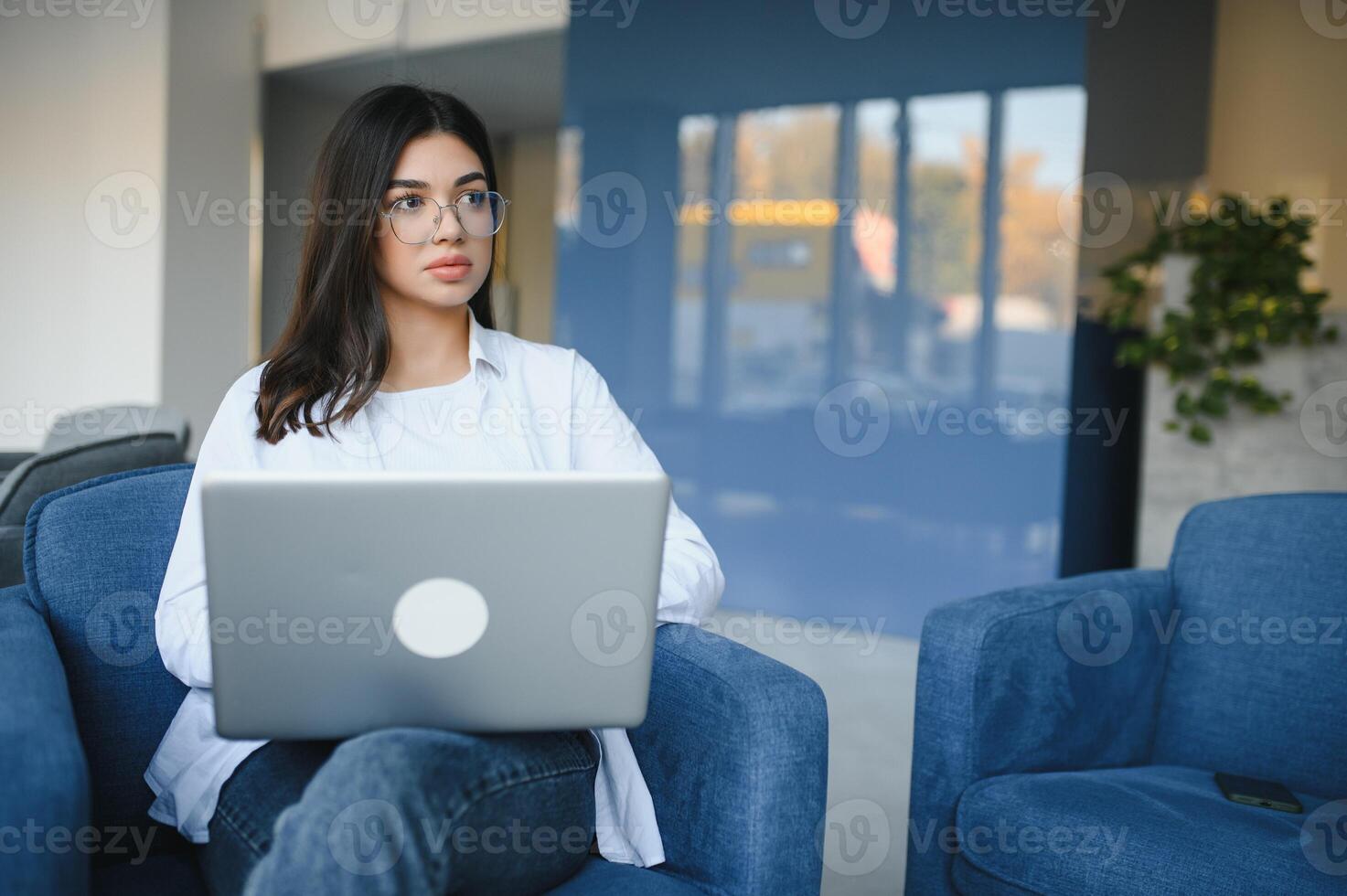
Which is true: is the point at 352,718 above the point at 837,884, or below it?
above

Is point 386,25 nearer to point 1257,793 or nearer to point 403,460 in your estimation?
point 403,460

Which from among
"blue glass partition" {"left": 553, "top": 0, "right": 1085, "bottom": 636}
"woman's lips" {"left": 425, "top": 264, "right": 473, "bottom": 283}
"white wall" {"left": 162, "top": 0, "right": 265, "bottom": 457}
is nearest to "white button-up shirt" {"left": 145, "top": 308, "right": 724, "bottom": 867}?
"woman's lips" {"left": 425, "top": 264, "right": 473, "bottom": 283}

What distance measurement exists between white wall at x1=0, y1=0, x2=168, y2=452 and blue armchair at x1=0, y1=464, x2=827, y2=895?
4950 mm

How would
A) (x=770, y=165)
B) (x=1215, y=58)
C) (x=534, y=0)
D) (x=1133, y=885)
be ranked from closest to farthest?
(x=1133, y=885) < (x=770, y=165) < (x=1215, y=58) < (x=534, y=0)

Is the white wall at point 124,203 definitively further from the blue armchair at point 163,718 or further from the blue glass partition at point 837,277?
the blue armchair at point 163,718

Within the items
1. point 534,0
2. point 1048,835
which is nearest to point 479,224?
point 1048,835

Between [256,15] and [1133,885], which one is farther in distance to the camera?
[256,15]

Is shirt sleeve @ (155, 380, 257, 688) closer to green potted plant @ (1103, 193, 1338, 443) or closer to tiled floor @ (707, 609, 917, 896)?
tiled floor @ (707, 609, 917, 896)

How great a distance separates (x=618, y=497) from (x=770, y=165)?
3442 millimetres

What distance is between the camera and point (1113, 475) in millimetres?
4285

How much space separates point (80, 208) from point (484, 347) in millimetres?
5535

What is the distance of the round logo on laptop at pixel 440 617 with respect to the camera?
1.01 metres

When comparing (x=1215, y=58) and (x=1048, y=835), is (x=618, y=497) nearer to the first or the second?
(x=1048, y=835)

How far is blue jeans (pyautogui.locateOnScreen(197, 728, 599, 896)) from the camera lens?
0.94m
